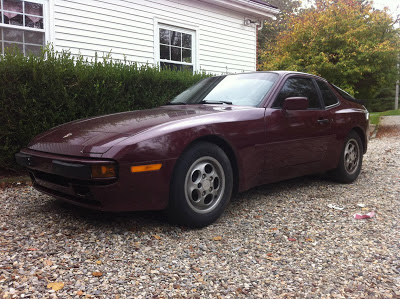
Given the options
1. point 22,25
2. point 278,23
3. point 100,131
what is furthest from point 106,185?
point 278,23

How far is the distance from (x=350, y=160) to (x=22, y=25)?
21.3 ft

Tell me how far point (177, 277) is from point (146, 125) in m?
1.23

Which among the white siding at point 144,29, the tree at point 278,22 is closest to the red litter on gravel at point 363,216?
the white siding at point 144,29

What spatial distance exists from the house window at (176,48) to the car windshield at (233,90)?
16.3ft

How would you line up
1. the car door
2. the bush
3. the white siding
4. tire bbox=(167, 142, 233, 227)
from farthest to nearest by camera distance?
the bush, the white siding, the car door, tire bbox=(167, 142, 233, 227)

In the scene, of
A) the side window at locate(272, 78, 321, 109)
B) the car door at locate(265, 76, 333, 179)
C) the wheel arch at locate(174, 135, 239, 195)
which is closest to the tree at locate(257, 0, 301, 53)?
the side window at locate(272, 78, 321, 109)

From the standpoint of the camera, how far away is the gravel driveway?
2082mm

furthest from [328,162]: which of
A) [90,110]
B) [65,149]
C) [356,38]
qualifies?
[356,38]

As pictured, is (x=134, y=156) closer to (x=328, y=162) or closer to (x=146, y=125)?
(x=146, y=125)

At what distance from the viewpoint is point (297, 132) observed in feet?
12.4

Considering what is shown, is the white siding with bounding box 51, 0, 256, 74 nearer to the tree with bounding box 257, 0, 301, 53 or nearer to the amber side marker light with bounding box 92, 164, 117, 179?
the amber side marker light with bounding box 92, 164, 117, 179

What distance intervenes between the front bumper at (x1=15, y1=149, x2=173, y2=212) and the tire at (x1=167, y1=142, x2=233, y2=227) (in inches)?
4.2

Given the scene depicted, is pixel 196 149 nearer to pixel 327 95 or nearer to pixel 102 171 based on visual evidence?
pixel 102 171

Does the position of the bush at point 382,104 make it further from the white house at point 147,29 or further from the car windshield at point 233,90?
the car windshield at point 233,90
